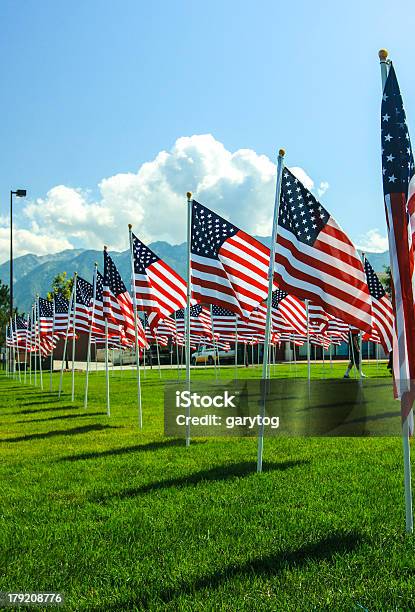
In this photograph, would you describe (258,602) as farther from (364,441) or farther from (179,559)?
(364,441)

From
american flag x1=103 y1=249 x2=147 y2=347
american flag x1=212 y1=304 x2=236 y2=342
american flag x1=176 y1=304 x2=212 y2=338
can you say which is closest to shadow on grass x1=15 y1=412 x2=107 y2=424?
american flag x1=103 y1=249 x2=147 y2=347

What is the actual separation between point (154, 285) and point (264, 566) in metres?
9.43

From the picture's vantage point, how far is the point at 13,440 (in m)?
12.8

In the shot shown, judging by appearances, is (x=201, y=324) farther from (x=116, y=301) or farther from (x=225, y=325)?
(x=116, y=301)

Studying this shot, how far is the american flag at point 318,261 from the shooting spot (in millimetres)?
8289

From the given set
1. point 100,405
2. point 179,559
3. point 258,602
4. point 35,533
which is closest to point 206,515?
point 179,559

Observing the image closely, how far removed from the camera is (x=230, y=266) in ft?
35.8

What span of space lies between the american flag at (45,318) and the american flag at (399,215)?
84.8ft

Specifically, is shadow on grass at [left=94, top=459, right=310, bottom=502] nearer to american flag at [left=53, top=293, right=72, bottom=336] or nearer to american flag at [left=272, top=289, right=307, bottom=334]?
american flag at [left=272, top=289, right=307, bottom=334]

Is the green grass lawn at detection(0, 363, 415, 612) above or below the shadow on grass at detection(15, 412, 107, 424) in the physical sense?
below

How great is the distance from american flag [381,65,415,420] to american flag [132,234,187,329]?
8.23 metres

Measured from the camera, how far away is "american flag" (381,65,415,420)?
5.88 metres

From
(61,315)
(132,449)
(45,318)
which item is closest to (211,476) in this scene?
(132,449)

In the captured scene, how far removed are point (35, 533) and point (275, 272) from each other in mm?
4705
